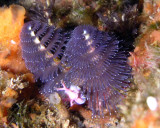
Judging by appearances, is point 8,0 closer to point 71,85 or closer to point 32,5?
point 32,5

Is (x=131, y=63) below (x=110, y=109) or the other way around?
the other way around

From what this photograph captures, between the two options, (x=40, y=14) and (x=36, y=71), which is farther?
(x=40, y=14)

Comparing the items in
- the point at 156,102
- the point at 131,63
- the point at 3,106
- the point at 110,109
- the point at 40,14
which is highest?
the point at 40,14

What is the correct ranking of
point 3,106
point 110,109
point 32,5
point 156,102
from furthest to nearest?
point 32,5 < point 110,109 < point 3,106 < point 156,102

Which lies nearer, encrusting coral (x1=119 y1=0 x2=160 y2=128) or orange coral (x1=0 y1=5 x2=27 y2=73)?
encrusting coral (x1=119 y1=0 x2=160 y2=128)

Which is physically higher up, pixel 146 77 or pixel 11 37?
pixel 11 37

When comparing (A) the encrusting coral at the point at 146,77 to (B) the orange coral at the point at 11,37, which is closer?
(A) the encrusting coral at the point at 146,77

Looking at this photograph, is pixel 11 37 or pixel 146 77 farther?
pixel 11 37

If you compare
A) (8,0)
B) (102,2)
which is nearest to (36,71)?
(102,2)
